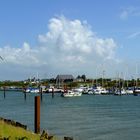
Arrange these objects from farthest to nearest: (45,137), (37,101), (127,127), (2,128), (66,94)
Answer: (66,94) → (127,127) → (37,101) → (2,128) → (45,137)

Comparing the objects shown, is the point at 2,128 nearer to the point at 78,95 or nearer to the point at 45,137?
the point at 45,137

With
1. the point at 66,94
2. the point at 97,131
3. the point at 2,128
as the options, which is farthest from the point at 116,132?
the point at 66,94

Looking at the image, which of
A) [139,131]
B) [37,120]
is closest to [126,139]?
[139,131]

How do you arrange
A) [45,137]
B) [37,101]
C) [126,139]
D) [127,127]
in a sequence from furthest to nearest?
[127,127] < [126,139] < [37,101] < [45,137]

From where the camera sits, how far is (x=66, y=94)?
7470 inches

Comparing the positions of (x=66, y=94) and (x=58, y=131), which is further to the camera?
(x=66, y=94)

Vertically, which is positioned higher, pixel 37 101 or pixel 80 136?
pixel 37 101

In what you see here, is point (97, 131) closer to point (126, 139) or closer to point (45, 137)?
point (126, 139)

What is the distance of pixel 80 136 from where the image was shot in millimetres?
51156

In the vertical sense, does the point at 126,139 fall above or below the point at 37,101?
below

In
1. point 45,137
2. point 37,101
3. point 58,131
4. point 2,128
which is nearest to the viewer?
point 45,137

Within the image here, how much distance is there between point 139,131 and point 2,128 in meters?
30.8

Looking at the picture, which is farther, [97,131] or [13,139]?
[97,131]

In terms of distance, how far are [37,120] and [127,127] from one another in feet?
81.5
